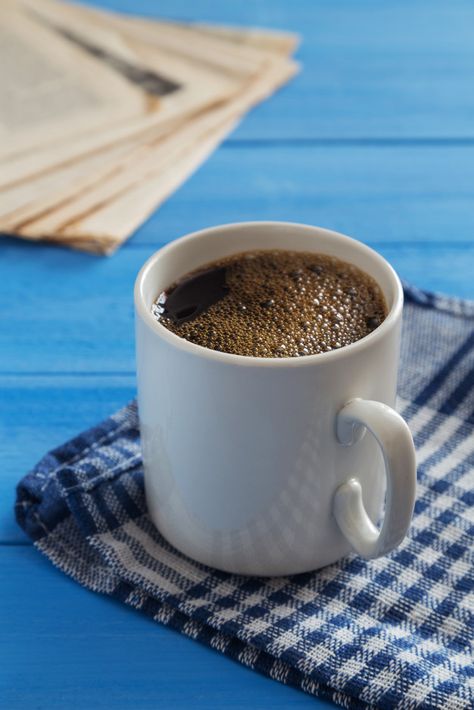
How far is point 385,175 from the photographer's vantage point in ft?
3.06

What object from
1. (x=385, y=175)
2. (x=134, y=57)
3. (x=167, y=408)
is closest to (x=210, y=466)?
(x=167, y=408)

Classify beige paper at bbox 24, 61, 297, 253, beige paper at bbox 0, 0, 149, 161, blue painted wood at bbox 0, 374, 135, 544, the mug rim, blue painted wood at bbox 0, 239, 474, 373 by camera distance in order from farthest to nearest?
beige paper at bbox 0, 0, 149, 161 < beige paper at bbox 24, 61, 297, 253 < blue painted wood at bbox 0, 239, 474, 373 < blue painted wood at bbox 0, 374, 135, 544 < the mug rim

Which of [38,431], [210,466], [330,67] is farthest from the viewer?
[330,67]

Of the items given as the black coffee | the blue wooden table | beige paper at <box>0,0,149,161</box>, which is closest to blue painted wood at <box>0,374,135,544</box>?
the blue wooden table

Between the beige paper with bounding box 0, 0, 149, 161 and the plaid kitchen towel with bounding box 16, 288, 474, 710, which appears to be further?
the beige paper with bounding box 0, 0, 149, 161

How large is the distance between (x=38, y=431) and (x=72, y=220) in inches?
10.5

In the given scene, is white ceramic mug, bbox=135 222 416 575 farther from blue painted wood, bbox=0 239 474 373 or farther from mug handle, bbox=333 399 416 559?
blue painted wood, bbox=0 239 474 373

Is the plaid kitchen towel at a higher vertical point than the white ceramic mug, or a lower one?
lower

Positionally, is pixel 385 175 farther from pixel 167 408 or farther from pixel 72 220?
pixel 167 408

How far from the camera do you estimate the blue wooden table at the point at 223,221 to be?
49 cm

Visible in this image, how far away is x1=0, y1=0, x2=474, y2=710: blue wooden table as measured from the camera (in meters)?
0.49

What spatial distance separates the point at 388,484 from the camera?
47 centimetres

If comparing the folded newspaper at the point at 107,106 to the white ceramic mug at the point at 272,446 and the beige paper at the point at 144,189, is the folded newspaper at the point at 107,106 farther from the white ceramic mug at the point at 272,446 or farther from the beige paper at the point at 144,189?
the white ceramic mug at the point at 272,446

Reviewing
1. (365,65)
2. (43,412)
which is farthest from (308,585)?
(365,65)
